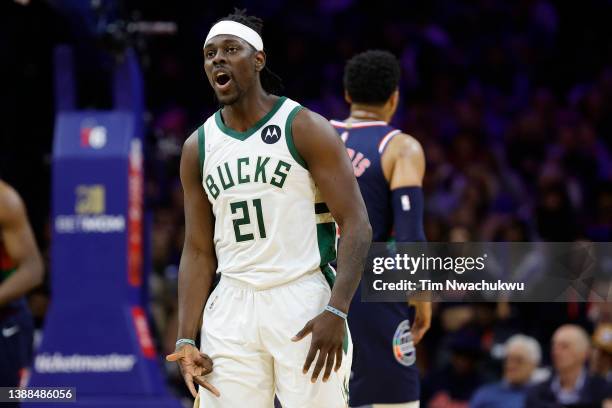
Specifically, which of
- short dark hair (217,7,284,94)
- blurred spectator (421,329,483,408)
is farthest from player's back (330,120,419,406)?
blurred spectator (421,329,483,408)

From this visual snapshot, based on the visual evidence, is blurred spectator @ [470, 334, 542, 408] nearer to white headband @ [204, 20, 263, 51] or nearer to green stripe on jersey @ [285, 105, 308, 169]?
green stripe on jersey @ [285, 105, 308, 169]

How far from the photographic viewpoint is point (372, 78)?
19.2 ft

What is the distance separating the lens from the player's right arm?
444 cm

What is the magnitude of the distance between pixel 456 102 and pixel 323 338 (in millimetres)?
9126

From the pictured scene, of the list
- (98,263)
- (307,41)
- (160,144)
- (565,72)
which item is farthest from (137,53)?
(565,72)

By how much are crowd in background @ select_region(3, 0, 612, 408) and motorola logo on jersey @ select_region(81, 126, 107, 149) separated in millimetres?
737

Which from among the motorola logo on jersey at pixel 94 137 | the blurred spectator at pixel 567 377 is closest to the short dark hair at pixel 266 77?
the blurred spectator at pixel 567 377

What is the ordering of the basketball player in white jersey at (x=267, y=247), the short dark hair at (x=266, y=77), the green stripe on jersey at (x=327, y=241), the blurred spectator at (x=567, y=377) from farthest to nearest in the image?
the blurred spectator at (x=567, y=377)
the short dark hair at (x=266, y=77)
the green stripe on jersey at (x=327, y=241)
the basketball player in white jersey at (x=267, y=247)

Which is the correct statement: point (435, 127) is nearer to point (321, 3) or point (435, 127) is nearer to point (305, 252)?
point (321, 3)

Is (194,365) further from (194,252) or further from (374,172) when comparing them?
(374,172)

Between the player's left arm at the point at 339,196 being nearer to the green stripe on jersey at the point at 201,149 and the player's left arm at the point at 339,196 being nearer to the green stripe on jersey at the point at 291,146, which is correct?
the green stripe on jersey at the point at 291,146

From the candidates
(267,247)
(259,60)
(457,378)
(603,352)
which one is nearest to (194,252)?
(267,247)

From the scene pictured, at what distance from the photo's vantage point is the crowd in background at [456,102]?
10906mm

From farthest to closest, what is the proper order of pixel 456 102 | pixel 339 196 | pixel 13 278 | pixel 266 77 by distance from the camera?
1. pixel 456 102
2. pixel 13 278
3. pixel 266 77
4. pixel 339 196
